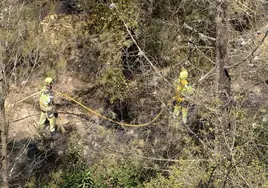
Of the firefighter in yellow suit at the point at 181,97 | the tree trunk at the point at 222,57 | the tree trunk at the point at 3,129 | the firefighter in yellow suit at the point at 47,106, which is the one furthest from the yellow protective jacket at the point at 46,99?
the tree trunk at the point at 222,57

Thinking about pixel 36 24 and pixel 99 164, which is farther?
pixel 36 24

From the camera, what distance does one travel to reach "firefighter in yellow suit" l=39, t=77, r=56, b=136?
10.8 metres

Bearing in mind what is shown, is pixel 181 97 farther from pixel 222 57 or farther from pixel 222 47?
pixel 222 47

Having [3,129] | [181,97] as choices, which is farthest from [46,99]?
[3,129]

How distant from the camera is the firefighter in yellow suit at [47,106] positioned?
10773 mm

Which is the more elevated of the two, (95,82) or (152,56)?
(152,56)

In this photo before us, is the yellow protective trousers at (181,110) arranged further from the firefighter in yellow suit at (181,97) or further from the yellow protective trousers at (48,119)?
the yellow protective trousers at (48,119)

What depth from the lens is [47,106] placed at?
11.0 metres

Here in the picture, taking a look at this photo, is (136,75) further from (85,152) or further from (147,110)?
A: (85,152)

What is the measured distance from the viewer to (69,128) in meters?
12.3

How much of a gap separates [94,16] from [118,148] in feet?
13.5

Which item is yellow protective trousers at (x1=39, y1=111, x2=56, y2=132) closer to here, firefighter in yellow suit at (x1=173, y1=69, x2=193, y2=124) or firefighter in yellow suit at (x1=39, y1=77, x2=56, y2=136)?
firefighter in yellow suit at (x1=39, y1=77, x2=56, y2=136)

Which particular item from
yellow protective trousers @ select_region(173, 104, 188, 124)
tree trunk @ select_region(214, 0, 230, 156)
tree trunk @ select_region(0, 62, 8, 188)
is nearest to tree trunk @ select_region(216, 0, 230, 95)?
tree trunk @ select_region(214, 0, 230, 156)

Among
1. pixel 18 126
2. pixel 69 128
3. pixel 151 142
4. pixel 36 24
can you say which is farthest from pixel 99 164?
pixel 36 24
